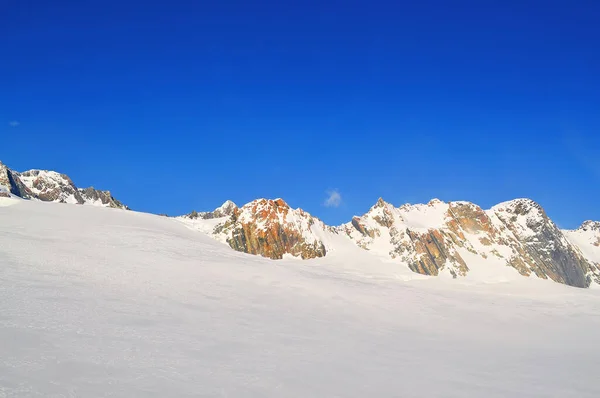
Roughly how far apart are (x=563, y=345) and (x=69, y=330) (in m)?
17.3

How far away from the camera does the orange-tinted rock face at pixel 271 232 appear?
2813 inches

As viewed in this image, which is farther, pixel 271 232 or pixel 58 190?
pixel 58 190

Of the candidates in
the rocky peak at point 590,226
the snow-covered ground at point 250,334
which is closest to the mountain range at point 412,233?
the rocky peak at point 590,226

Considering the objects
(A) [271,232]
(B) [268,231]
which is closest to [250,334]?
(B) [268,231]

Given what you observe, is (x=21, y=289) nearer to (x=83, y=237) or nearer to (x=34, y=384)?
(x=34, y=384)

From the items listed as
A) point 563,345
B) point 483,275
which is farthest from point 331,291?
point 483,275

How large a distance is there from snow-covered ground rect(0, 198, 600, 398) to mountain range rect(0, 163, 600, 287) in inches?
1927

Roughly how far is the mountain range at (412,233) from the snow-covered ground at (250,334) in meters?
48.9

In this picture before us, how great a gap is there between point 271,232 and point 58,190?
191 ft

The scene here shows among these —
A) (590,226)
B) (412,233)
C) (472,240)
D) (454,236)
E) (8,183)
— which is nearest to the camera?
(8,183)

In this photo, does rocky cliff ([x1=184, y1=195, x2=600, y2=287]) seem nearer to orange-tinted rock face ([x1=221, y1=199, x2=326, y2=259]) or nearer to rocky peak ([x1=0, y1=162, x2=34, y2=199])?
orange-tinted rock face ([x1=221, y1=199, x2=326, y2=259])

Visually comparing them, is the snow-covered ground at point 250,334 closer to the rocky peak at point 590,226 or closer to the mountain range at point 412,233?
the mountain range at point 412,233

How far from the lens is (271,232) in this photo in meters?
74.3

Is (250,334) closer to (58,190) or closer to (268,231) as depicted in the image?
(268,231)
